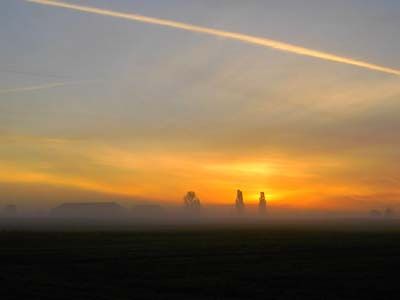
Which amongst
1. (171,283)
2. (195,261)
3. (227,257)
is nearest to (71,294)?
(171,283)

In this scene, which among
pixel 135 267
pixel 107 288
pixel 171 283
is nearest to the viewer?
pixel 107 288

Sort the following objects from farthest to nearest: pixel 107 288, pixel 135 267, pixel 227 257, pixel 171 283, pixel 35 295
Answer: pixel 227 257
pixel 135 267
pixel 171 283
pixel 107 288
pixel 35 295

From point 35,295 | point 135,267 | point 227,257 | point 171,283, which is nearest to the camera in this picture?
point 35,295

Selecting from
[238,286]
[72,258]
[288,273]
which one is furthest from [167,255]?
[238,286]

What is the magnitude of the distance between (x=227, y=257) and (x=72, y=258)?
Answer: 15.8m

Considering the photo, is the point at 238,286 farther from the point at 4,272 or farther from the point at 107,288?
the point at 4,272

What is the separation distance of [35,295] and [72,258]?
2226 centimetres

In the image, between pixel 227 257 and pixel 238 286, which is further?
pixel 227 257

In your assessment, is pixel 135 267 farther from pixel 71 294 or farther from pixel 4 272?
pixel 71 294

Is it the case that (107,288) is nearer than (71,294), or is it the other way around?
(71,294)

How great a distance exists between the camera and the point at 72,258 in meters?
51.0

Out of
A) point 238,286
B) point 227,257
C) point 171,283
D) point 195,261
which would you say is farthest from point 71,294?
point 227,257

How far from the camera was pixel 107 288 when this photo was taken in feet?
105

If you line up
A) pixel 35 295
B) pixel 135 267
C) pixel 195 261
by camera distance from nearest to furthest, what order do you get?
pixel 35 295, pixel 135 267, pixel 195 261
